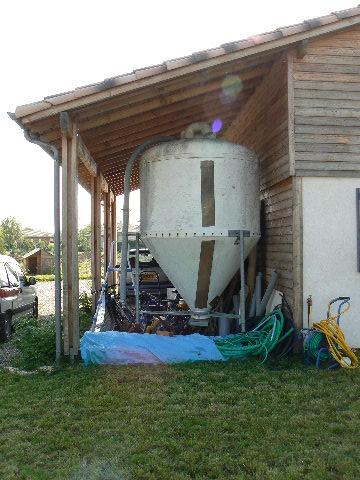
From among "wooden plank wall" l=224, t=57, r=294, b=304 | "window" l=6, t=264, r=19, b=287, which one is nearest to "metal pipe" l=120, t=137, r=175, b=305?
"wooden plank wall" l=224, t=57, r=294, b=304

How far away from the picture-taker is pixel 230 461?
3.43 m

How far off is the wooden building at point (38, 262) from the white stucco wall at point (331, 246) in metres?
30.7

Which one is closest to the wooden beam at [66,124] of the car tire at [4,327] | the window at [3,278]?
the window at [3,278]

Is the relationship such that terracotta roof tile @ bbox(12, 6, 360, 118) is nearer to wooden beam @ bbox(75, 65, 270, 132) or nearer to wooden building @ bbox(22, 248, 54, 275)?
wooden beam @ bbox(75, 65, 270, 132)

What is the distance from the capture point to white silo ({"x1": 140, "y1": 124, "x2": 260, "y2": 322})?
681cm

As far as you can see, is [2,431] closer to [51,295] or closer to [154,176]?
[154,176]

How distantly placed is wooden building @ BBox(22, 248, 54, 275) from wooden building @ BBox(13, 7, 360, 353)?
93.8ft

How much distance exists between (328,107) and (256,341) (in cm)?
372

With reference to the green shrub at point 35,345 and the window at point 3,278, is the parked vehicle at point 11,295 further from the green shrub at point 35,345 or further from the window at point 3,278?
the green shrub at point 35,345

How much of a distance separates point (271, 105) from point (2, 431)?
6430mm

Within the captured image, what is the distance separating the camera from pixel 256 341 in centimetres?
655

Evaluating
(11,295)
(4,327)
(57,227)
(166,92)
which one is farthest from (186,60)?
(4,327)

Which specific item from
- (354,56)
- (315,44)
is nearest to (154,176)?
(315,44)

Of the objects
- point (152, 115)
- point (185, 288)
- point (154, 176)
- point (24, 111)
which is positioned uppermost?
point (152, 115)
